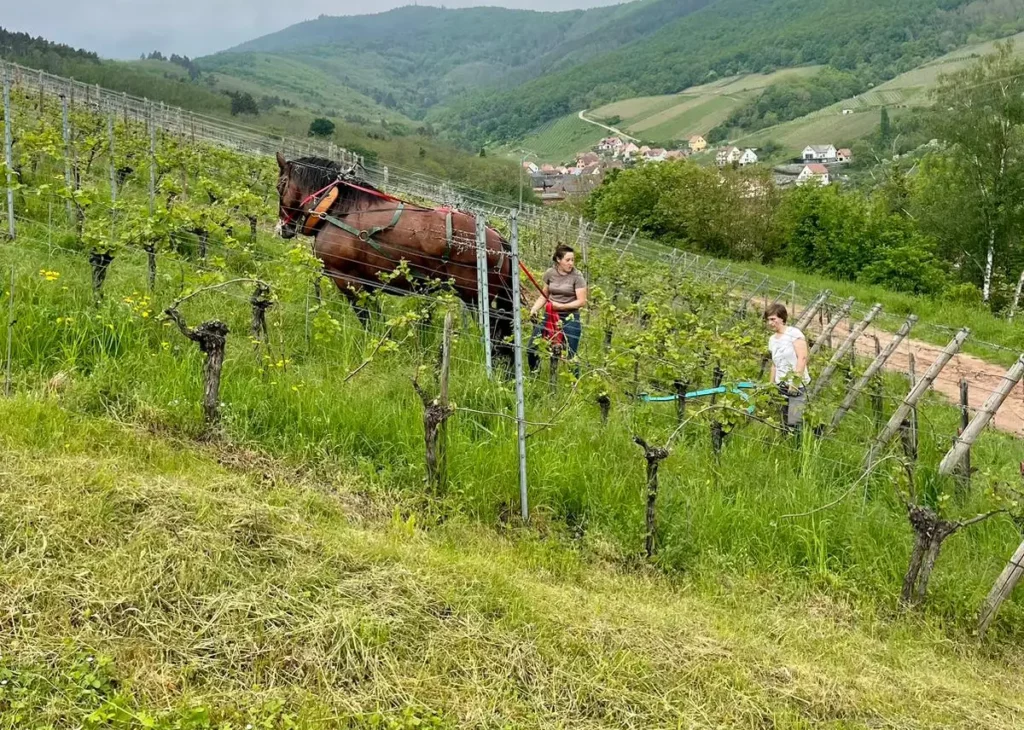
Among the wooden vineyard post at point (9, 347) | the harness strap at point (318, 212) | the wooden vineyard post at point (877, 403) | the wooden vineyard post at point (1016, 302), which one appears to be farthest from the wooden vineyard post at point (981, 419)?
the wooden vineyard post at point (1016, 302)

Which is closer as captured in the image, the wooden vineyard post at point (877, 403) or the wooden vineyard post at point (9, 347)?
the wooden vineyard post at point (9, 347)

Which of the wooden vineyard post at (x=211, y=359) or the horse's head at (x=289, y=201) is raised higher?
the horse's head at (x=289, y=201)

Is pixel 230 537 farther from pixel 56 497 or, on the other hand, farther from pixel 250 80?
pixel 250 80

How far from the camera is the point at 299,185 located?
766cm

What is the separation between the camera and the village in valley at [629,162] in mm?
45406

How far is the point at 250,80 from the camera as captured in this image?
533ft

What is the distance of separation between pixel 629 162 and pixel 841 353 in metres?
45.4

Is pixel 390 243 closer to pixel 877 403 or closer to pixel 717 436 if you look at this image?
pixel 717 436

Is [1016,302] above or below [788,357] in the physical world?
below

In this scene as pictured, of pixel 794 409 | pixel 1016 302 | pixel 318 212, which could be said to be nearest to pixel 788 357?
pixel 794 409

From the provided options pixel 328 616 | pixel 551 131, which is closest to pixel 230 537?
pixel 328 616

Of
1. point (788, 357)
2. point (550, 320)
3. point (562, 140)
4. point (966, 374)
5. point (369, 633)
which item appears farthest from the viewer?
point (562, 140)

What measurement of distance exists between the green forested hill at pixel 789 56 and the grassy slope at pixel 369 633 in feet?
422

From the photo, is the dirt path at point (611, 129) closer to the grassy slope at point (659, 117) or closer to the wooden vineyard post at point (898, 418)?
the grassy slope at point (659, 117)
